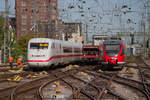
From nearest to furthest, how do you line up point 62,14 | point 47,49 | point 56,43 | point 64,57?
1. point 47,49
2. point 56,43
3. point 64,57
4. point 62,14

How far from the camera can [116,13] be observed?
2936 cm

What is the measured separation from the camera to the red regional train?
23.3 m

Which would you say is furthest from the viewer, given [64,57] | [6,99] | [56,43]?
[64,57]

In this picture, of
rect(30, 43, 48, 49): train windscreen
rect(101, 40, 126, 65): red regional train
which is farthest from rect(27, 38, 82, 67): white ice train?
rect(101, 40, 126, 65): red regional train

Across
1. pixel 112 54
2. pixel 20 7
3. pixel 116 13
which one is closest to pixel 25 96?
pixel 112 54

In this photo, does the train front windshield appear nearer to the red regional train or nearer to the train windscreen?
the red regional train

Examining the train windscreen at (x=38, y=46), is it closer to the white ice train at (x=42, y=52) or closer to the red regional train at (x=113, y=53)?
the white ice train at (x=42, y=52)

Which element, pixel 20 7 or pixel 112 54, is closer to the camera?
pixel 112 54

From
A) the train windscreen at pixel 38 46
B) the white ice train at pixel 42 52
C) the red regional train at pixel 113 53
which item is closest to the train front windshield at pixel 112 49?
the red regional train at pixel 113 53

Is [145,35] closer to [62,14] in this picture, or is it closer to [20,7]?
[62,14]

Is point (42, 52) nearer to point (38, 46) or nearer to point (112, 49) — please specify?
point (38, 46)

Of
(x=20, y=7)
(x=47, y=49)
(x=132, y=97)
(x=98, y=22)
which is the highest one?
(x=20, y=7)

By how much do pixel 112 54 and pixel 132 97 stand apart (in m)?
13.5

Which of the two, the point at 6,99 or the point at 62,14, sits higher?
the point at 62,14
